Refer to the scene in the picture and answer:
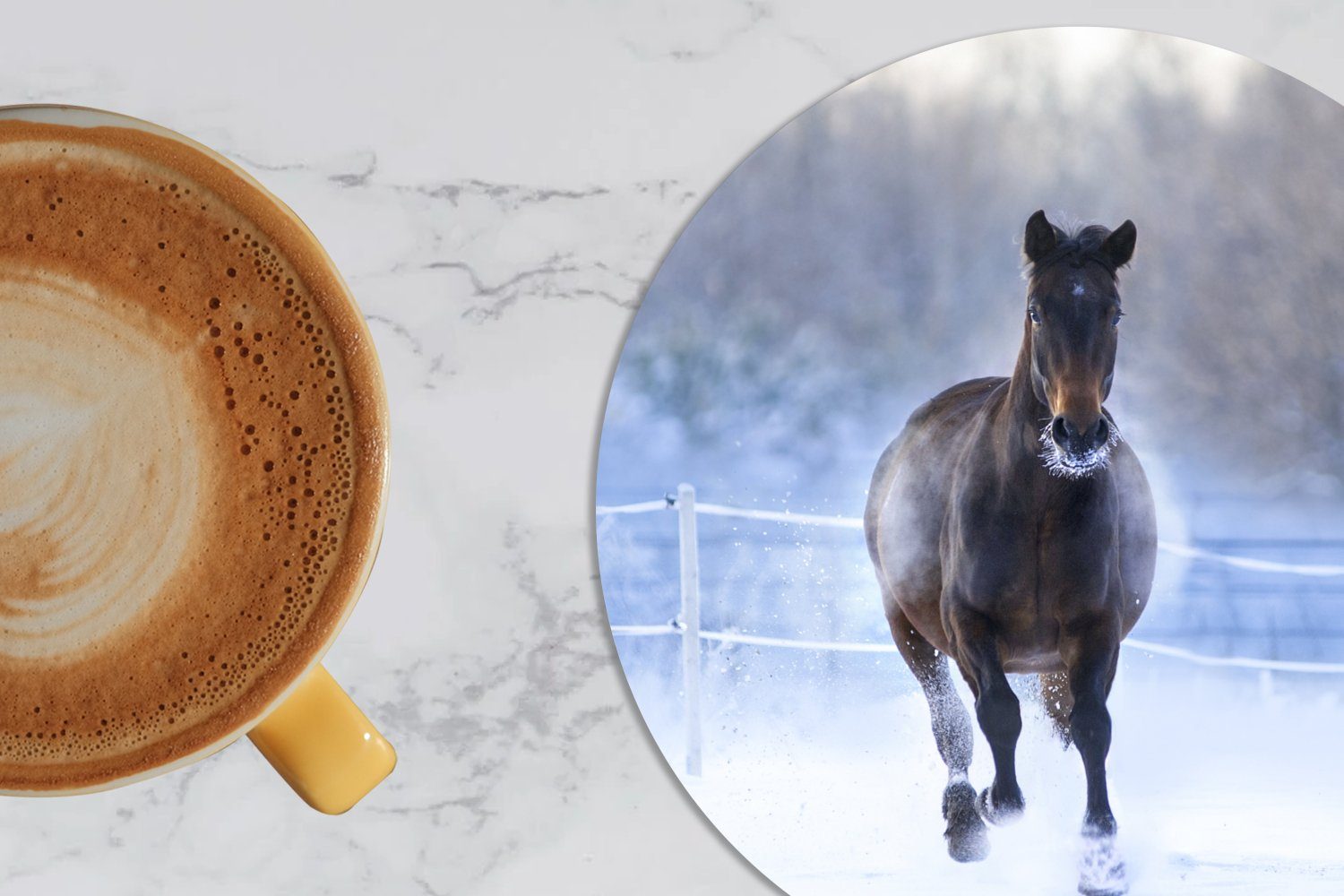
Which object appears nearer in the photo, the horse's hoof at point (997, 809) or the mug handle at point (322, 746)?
the mug handle at point (322, 746)

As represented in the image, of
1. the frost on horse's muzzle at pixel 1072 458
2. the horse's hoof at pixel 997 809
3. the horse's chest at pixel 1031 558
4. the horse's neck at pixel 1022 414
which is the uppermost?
the horse's neck at pixel 1022 414

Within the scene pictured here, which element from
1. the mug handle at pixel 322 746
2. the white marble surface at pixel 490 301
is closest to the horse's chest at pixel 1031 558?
the white marble surface at pixel 490 301

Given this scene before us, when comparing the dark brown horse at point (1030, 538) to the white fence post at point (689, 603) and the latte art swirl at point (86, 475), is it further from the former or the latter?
the latte art swirl at point (86, 475)

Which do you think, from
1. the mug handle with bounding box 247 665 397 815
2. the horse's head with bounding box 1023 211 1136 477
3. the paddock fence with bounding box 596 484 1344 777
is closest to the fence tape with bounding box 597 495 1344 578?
the paddock fence with bounding box 596 484 1344 777

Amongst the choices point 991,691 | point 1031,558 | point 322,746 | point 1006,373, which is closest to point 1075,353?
point 1006,373

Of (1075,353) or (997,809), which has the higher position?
(1075,353)

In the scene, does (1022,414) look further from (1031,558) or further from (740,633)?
(740,633)

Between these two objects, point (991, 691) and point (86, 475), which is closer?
point (86, 475)
